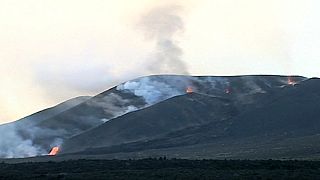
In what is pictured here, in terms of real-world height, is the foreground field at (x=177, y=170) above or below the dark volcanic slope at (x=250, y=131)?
below

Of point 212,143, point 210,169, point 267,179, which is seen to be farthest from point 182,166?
point 212,143

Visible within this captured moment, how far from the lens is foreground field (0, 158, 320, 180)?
2277 inches

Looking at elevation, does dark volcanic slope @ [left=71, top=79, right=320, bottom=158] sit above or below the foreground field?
above

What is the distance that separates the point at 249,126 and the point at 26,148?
240 feet

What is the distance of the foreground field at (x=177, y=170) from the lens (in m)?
57.8

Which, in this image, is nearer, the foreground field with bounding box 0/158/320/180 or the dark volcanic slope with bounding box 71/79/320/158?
the foreground field with bounding box 0/158/320/180

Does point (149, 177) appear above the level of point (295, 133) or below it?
below

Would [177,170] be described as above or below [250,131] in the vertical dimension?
below

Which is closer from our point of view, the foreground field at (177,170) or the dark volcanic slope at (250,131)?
the foreground field at (177,170)

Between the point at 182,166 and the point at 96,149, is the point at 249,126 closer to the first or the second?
the point at 96,149

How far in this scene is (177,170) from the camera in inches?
2589

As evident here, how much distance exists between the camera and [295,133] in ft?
522

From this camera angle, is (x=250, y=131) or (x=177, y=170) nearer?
(x=177, y=170)

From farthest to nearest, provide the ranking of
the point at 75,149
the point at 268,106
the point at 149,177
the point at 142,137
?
the point at 268,106 → the point at 142,137 → the point at 75,149 → the point at 149,177
